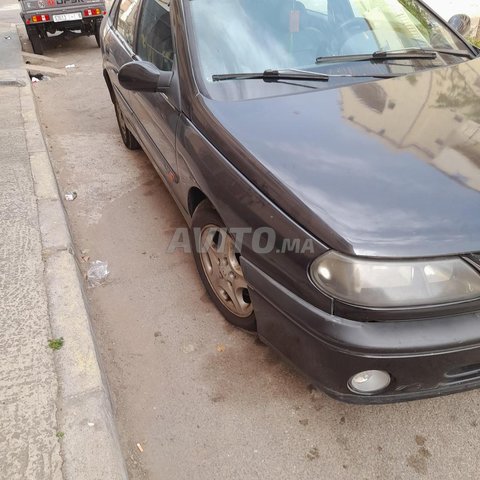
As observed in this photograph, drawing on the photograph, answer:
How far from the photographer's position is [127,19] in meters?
3.82

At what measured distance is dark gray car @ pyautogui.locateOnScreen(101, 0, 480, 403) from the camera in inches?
62.9

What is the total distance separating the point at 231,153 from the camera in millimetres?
2021

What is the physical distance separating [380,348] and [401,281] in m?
0.24

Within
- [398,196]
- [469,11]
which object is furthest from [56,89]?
[469,11]

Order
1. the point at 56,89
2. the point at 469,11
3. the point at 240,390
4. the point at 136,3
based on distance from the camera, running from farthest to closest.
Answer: the point at 469,11, the point at 56,89, the point at 136,3, the point at 240,390

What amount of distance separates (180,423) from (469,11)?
31.9 feet

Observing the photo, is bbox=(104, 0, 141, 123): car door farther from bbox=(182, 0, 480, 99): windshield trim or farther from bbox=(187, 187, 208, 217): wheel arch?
bbox=(187, 187, 208, 217): wheel arch

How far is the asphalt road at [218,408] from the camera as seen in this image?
1939 millimetres

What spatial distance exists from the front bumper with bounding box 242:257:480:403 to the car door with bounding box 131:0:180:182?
121 centimetres

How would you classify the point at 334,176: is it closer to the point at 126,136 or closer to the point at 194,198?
the point at 194,198

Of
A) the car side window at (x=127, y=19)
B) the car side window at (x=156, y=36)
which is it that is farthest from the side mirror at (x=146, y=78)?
the car side window at (x=127, y=19)

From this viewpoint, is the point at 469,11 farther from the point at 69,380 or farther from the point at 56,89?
the point at 69,380

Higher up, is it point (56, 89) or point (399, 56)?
point (399, 56)

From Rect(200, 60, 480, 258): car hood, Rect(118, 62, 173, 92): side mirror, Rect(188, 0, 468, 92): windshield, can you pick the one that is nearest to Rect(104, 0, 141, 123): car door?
Rect(118, 62, 173, 92): side mirror
